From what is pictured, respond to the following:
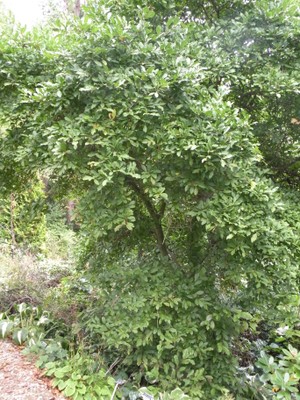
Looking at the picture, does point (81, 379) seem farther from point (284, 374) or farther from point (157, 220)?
point (284, 374)

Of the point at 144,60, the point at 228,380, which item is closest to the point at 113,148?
the point at 144,60

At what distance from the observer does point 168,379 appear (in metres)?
2.49

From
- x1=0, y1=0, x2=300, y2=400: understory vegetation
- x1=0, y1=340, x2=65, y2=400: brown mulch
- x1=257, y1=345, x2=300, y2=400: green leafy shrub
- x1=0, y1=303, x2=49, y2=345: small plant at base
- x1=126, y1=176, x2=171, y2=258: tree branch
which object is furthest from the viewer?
x1=0, y1=303, x2=49, y2=345: small plant at base

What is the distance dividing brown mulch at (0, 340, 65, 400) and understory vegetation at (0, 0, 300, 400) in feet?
0.27

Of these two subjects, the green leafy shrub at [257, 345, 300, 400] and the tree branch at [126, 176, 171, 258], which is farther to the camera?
the tree branch at [126, 176, 171, 258]

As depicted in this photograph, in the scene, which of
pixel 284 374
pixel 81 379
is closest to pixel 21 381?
pixel 81 379

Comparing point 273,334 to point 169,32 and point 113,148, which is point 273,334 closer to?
point 113,148

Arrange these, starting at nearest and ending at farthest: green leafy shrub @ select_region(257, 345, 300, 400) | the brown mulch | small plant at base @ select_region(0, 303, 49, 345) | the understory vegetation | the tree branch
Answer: the understory vegetation → the brown mulch → green leafy shrub @ select_region(257, 345, 300, 400) → the tree branch → small plant at base @ select_region(0, 303, 49, 345)

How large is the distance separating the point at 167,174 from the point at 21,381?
1.79 meters

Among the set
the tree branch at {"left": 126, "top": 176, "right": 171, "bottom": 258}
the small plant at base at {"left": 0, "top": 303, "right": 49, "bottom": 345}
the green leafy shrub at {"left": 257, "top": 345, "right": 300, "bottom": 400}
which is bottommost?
the green leafy shrub at {"left": 257, "top": 345, "right": 300, "bottom": 400}

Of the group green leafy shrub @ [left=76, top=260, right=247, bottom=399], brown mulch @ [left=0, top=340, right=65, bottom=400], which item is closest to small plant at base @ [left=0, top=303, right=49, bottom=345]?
brown mulch @ [left=0, top=340, right=65, bottom=400]

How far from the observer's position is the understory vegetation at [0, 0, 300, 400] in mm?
2072

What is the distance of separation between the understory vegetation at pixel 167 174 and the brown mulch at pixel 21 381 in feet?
0.27

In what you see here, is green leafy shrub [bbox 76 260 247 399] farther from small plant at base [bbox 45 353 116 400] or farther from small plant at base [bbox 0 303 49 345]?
small plant at base [bbox 0 303 49 345]
